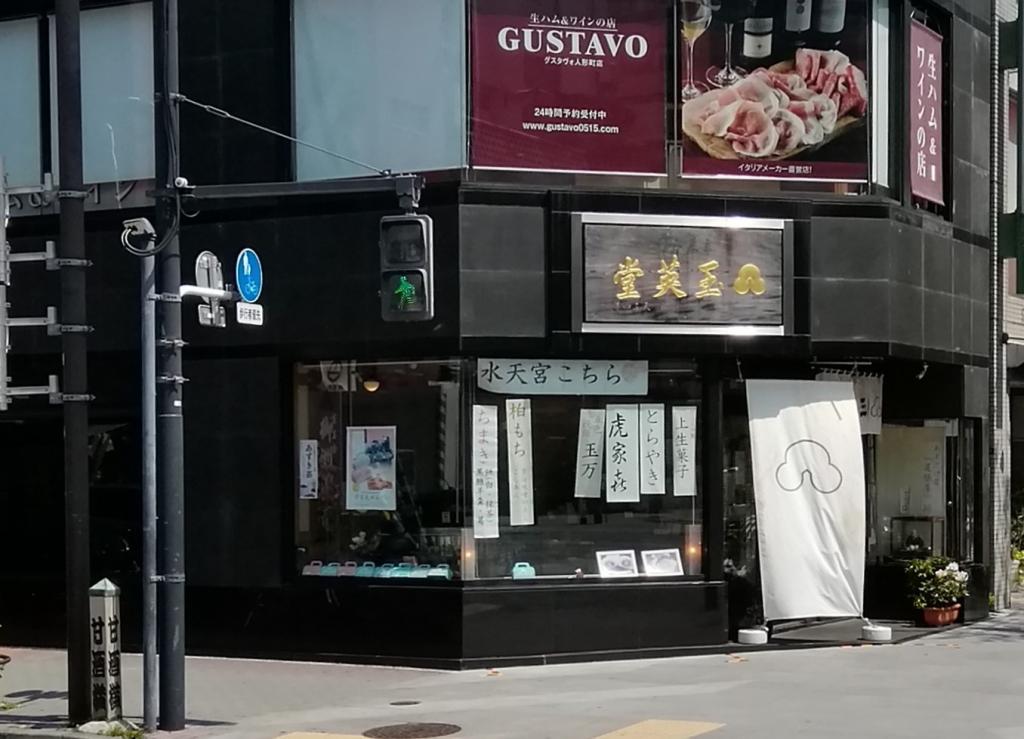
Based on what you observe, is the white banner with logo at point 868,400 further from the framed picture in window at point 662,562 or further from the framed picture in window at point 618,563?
the framed picture in window at point 618,563

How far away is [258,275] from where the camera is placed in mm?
13117

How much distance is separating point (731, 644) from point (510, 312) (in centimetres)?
426

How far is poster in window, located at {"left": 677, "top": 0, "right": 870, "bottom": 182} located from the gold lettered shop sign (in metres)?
0.72

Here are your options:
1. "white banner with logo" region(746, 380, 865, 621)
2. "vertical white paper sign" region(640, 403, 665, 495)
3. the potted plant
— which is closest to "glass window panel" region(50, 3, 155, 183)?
"vertical white paper sign" region(640, 403, 665, 495)

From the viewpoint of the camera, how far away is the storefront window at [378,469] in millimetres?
14883

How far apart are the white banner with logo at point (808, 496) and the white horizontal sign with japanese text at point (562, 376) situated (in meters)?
1.33

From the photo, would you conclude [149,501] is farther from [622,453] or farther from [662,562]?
[662,562]

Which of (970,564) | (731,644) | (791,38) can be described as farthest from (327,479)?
(970,564)

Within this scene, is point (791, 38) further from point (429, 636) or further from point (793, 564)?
point (429, 636)

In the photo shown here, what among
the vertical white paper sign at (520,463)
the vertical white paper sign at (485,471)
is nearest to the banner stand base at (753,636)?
the vertical white paper sign at (520,463)

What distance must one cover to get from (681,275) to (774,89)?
2.28 m

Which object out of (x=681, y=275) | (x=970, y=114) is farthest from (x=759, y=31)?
(x=970, y=114)

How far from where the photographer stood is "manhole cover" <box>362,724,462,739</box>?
11.3m

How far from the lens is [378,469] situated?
1521cm
